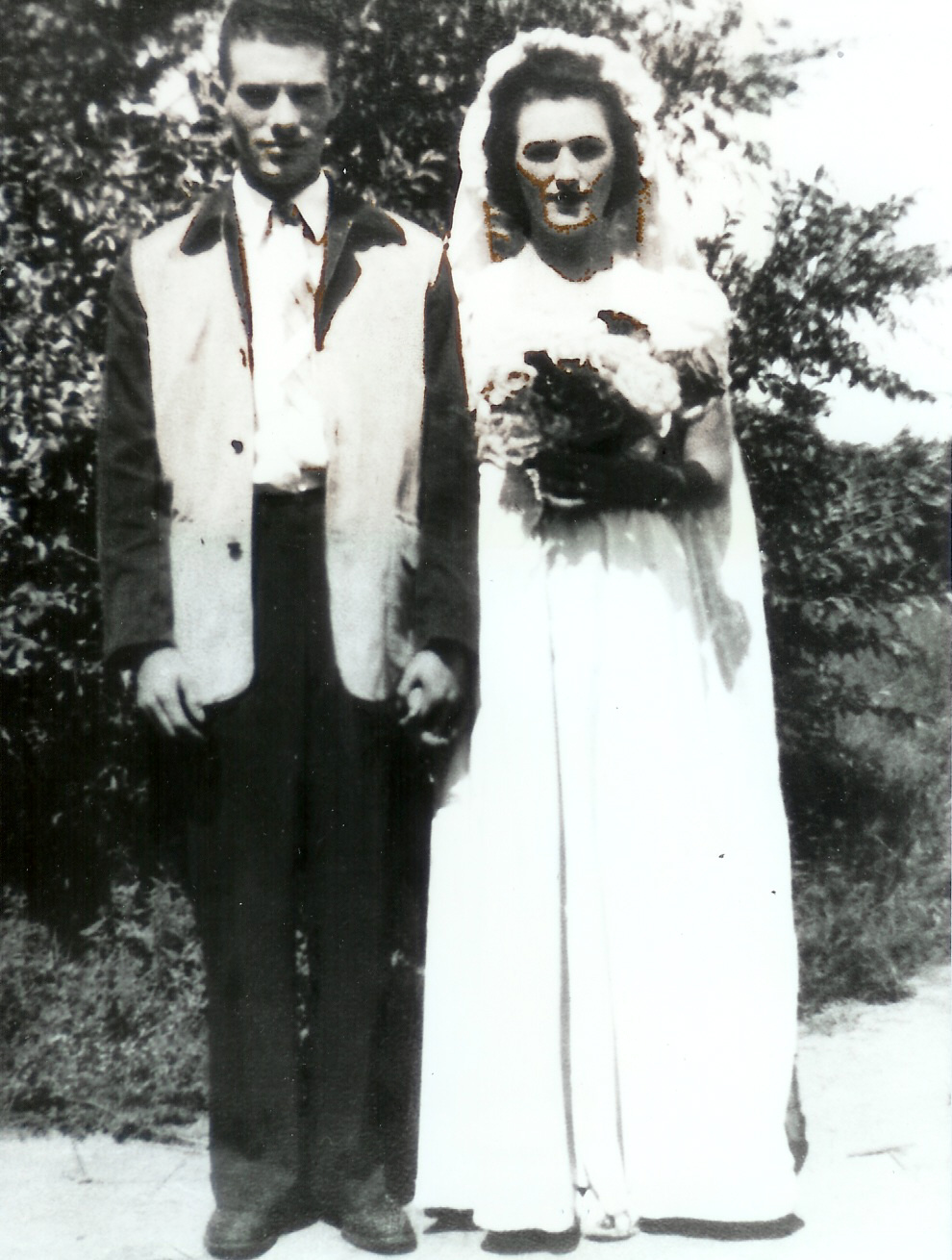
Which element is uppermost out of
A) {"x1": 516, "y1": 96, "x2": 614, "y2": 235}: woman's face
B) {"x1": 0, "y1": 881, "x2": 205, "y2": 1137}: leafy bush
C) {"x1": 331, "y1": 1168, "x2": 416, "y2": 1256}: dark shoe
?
{"x1": 516, "y1": 96, "x2": 614, "y2": 235}: woman's face

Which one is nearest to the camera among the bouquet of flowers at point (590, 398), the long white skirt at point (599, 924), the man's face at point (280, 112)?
the bouquet of flowers at point (590, 398)

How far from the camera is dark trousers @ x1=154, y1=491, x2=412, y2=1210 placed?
3139 mm

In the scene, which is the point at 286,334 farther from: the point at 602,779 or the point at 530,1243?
the point at 530,1243

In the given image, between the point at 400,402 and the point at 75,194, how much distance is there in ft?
3.69

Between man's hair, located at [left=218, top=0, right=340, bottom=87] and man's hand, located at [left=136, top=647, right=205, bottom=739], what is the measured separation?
55.8 inches

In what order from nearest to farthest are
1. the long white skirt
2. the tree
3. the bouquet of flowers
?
the bouquet of flowers → the long white skirt → the tree

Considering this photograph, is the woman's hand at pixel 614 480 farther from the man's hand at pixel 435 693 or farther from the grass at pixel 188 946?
the grass at pixel 188 946

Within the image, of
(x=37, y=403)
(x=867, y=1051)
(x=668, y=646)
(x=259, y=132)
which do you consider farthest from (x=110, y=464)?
(x=867, y=1051)

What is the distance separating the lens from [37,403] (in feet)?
11.8

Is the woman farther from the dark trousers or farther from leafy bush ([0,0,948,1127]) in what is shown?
leafy bush ([0,0,948,1127])

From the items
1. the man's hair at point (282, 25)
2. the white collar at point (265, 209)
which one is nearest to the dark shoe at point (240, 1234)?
the white collar at point (265, 209)

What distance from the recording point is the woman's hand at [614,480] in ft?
10.4

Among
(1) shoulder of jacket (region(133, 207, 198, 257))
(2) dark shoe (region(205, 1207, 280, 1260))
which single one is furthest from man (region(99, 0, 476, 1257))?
(1) shoulder of jacket (region(133, 207, 198, 257))

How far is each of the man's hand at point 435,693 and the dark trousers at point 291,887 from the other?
7 centimetres
